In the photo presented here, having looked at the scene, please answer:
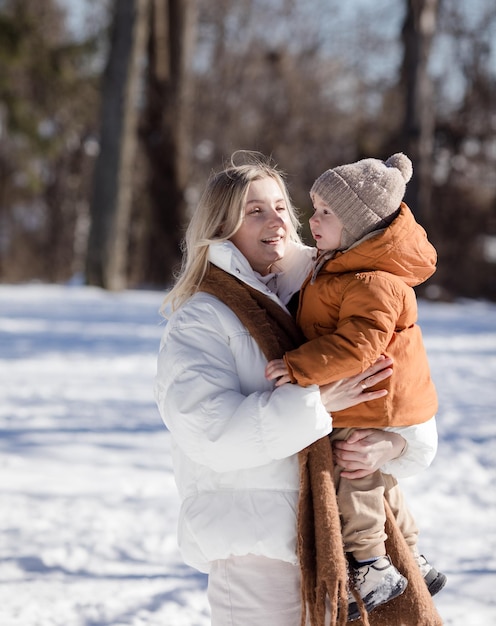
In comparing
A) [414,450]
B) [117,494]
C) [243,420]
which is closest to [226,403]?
[243,420]

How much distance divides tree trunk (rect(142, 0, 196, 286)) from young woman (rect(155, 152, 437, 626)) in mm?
14881

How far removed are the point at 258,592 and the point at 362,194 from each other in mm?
1113

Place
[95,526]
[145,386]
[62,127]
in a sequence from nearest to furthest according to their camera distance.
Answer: [95,526], [145,386], [62,127]

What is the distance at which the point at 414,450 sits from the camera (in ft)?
7.91

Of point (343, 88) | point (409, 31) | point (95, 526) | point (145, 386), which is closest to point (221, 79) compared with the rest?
point (343, 88)

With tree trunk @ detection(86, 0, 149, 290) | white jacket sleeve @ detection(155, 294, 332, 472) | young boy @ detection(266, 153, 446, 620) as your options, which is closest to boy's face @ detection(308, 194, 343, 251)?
young boy @ detection(266, 153, 446, 620)

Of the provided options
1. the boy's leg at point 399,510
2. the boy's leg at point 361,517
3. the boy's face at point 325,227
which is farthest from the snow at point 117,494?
the boy's face at point 325,227

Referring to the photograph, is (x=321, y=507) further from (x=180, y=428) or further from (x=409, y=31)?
(x=409, y=31)

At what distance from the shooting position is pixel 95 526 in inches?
173

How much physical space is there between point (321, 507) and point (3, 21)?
17.8m

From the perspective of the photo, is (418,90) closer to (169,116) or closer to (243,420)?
(169,116)

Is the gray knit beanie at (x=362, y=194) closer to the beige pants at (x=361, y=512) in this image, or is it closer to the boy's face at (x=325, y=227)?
the boy's face at (x=325, y=227)

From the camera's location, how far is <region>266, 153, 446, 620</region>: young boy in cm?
223

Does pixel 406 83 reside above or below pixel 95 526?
above
